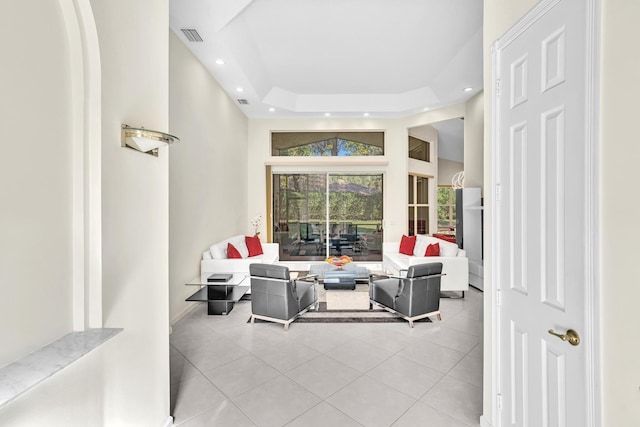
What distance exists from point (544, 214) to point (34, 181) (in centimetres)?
222

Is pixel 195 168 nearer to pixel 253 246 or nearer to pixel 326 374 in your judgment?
pixel 253 246

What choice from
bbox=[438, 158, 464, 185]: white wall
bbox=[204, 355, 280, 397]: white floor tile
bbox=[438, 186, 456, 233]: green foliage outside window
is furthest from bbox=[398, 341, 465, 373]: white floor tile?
bbox=[438, 158, 464, 185]: white wall

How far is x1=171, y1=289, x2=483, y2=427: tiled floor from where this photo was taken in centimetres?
215

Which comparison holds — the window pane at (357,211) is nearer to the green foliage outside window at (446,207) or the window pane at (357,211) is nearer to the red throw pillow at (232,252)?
the red throw pillow at (232,252)

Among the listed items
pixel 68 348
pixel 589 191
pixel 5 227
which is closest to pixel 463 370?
pixel 589 191

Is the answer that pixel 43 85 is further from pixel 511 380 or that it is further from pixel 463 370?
pixel 463 370

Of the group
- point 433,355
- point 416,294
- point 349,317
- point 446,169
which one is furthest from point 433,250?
point 446,169

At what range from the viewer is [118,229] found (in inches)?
58.8

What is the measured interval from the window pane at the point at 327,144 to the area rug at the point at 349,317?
4228 mm

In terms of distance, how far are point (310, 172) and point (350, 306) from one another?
12.9 feet

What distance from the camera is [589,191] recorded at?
1.23 m

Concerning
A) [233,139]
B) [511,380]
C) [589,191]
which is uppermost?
[233,139]

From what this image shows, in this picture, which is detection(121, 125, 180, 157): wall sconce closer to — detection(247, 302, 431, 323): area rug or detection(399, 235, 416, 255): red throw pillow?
detection(247, 302, 431, 323): area rug

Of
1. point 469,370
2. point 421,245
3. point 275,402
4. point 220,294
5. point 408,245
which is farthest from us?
point 408,245
